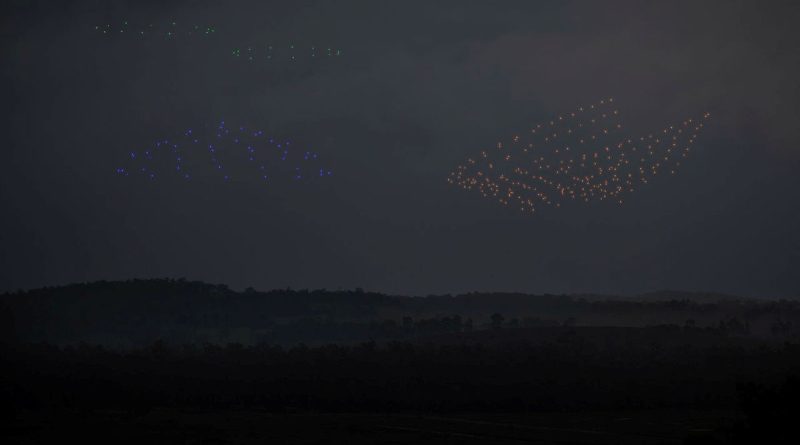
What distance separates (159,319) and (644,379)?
404 ft

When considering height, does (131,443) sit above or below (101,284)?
below

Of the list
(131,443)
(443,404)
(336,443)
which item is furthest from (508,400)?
(131,443)

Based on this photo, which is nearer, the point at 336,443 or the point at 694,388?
the point at 336,443

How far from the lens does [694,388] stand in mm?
74500

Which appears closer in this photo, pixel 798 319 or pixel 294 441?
pixel 294 441

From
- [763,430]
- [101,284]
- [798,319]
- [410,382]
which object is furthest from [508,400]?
[101,284]

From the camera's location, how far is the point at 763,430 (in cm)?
3244

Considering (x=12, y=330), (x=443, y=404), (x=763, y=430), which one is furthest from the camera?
(x=12, y=330)

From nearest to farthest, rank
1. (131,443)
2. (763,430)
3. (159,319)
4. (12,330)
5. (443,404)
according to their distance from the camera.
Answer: (763,430)
(131,443)
(443,404)
(12,330)
(159,319)

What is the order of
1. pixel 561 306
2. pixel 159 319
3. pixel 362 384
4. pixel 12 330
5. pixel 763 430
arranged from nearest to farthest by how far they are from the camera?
pixel 763 430 → pixel 362 384 → pixel 12 330 → pixel 159 319 → pixel 561 306

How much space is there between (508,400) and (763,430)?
4019cm

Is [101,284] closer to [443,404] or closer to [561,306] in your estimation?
[561,306]

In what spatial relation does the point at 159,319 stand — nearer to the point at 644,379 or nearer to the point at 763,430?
the point at 644,379

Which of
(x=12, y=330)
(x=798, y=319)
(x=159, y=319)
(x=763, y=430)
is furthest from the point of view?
(x=159, y=319)
